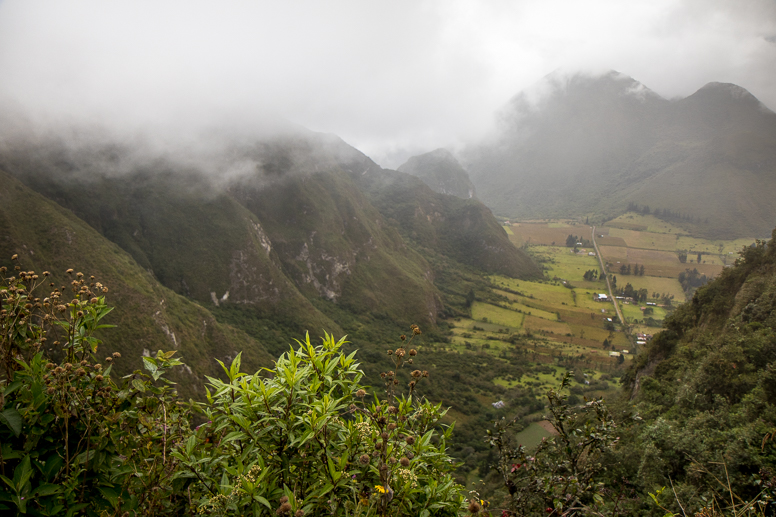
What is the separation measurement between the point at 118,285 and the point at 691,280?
20609 centimetres

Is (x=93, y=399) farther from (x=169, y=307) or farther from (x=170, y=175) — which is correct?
(x=170, y=175)

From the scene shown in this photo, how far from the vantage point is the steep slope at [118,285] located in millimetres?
48281

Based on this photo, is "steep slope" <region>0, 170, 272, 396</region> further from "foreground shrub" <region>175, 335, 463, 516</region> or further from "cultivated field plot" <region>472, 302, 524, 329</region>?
"cultivated field plot" <region>472, 302, 524, 329</region>

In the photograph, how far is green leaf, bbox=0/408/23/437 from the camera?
3.01 metres

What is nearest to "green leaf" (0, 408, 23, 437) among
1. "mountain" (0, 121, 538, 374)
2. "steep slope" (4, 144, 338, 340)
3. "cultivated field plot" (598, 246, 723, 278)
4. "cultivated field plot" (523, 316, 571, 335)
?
"mountain" (0, 121, 538, 374)

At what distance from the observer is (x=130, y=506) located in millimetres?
3488

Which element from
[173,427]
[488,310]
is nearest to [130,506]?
[173,427]

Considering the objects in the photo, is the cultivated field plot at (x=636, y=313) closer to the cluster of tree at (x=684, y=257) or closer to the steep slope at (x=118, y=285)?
the cluster of tree at (x=684, y=257)

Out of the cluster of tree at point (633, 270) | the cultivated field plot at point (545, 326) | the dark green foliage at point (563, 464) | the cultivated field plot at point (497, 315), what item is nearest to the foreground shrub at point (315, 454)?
the dark green foliage at point (563, 464)

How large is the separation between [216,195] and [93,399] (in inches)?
4773

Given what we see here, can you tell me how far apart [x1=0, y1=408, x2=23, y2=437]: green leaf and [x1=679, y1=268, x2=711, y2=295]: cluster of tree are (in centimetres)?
19874

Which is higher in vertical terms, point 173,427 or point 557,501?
point 173,427

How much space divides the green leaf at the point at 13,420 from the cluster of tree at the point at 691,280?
198741 mm

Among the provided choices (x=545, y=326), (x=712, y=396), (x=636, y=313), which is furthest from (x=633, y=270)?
(x=712, y=396)
